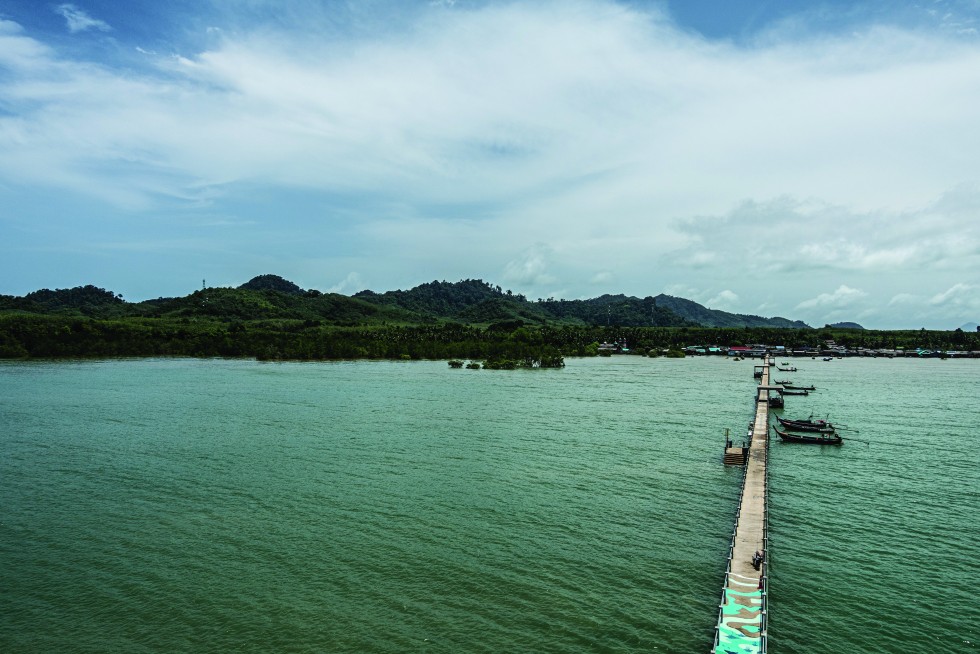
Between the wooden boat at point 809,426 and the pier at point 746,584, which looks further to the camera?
the wooden boat at point 809,426

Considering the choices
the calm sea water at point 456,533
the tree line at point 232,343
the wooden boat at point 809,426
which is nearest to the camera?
the calm sea water at point 456,533

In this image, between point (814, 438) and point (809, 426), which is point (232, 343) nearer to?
point (809, 426)

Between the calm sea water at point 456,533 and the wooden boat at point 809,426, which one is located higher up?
the wooden boat at point 809,426

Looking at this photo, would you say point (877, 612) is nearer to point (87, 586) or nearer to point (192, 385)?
point (87, 586)

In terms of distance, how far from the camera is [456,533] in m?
28.7

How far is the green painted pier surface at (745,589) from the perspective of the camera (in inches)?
727

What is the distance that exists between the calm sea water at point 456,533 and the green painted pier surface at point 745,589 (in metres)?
0.92

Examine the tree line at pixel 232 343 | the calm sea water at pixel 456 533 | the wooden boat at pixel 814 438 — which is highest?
the tree line at pixel 232 343

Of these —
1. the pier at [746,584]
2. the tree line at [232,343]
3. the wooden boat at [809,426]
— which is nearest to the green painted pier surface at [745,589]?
the pier at [746,584]

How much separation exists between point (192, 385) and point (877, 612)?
85.6m

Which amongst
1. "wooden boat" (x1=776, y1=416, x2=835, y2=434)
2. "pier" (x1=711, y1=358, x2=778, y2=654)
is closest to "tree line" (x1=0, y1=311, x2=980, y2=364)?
"wooden boat" (x1=776, y1=416, x2=835, y2=434)

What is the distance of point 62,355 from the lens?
452 ft

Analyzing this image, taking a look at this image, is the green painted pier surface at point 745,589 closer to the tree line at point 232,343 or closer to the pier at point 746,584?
the pier at point 746,584

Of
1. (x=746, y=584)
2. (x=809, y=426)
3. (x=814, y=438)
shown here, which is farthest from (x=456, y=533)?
(x=809, y=426)
